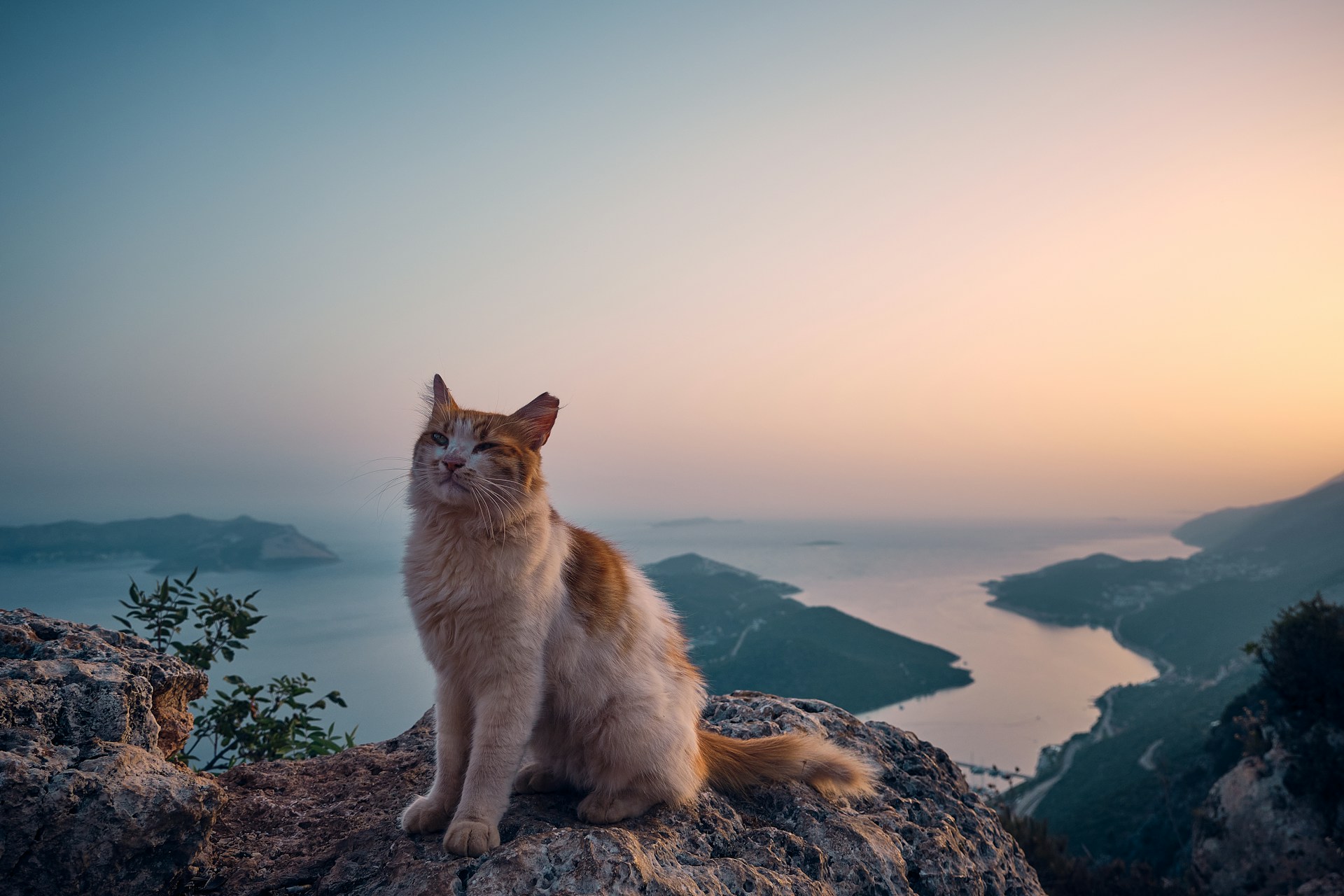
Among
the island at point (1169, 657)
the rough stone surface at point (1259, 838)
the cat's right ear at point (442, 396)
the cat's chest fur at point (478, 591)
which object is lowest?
the island at point (1169, 657)

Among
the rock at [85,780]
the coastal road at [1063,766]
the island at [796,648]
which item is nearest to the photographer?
the rock at [85,780]

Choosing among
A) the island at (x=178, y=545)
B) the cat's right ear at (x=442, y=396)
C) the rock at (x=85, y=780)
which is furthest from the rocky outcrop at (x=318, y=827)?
the island at (x=178, y=545)

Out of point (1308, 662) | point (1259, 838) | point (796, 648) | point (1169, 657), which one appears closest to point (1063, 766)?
point (796, 648)

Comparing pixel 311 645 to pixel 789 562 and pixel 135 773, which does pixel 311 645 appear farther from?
pixel 789 562

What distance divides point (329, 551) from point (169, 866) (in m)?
16.8

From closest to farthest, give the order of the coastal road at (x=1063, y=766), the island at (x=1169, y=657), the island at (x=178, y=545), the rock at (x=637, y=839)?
the rock at (x=637, y=839) → the island at (x=178, y=545) → the island at (x=1169, y=657) → the coastal road at (x=1063, y=766)

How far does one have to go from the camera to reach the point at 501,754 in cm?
258

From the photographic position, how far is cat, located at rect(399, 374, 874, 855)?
2625mm

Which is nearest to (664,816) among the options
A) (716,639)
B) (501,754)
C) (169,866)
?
(501,754)

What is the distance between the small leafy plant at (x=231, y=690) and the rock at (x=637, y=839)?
1146 millimetres

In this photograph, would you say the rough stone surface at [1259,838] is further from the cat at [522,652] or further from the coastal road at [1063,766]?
the coastal road at [1063,766]

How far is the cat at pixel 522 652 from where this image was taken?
2625mm

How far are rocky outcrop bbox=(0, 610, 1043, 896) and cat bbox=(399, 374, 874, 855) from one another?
0.53 ft

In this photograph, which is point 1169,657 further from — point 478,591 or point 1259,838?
point 478,591
